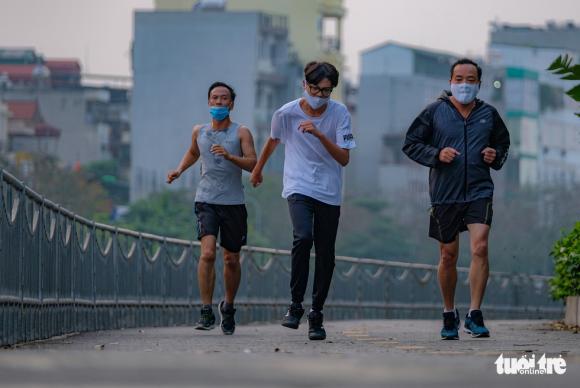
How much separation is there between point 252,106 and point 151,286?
122366mm

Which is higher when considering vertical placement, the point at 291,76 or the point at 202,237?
the point at 291,76

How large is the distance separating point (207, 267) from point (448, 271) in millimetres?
2503

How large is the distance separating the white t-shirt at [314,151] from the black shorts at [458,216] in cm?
71

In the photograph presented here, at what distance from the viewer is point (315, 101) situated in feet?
48.1

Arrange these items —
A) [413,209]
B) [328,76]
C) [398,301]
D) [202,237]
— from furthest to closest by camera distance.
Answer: [413,209]
[398,301]
[202,237]
[328,76]

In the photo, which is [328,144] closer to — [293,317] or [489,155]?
[489,155]

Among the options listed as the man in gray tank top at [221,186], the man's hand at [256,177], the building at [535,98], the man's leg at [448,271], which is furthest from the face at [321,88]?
the building at [535,98]

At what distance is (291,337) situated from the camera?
50.8 ft

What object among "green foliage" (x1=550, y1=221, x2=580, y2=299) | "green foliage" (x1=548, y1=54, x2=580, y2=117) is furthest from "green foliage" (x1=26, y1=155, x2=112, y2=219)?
"green foliage" (x1=548, y1=54, x2=580, y2=117)

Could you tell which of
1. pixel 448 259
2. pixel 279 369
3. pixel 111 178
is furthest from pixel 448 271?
pixel 111 178

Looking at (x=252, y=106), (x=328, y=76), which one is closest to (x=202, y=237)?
(x=328, y=76)

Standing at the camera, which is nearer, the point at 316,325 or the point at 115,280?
the point at 316,325

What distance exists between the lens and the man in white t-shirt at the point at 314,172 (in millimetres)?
14641

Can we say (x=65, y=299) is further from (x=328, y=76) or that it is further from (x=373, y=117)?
(x=373, y=117)
